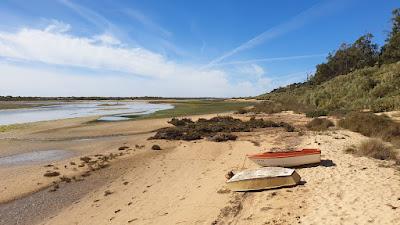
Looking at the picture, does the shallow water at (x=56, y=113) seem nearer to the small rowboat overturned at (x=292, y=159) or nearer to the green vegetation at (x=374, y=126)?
the green vegetation at (x=374, y=126)

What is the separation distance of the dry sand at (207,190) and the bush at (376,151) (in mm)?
473

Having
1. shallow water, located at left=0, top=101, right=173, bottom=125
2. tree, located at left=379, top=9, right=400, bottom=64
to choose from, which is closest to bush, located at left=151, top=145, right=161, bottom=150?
shallow water, located at left=0, top=101, right=173, bottom=125

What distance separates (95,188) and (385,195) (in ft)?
29.6

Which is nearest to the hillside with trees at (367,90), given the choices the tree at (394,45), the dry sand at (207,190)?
the tree at (394,45)

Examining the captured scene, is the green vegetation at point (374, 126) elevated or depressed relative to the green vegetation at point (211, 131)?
elevated

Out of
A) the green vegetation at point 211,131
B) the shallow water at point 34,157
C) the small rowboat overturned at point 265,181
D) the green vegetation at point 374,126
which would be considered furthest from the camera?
the green vegetation at point 211,131

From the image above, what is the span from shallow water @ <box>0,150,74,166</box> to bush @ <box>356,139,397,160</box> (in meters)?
13.8

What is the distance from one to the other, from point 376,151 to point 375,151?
1.4 inches

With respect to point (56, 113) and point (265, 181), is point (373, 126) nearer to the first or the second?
point (265, 181)

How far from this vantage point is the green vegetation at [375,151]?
513 inches

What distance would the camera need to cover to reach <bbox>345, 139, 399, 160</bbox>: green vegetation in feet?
42.7

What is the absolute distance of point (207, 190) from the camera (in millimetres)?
11430

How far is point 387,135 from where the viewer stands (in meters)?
16.6

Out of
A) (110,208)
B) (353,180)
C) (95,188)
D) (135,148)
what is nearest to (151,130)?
(135,148)
